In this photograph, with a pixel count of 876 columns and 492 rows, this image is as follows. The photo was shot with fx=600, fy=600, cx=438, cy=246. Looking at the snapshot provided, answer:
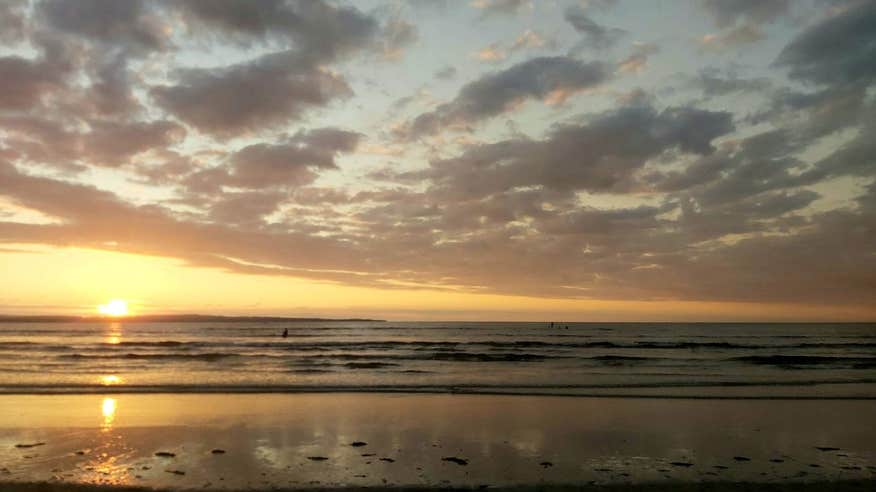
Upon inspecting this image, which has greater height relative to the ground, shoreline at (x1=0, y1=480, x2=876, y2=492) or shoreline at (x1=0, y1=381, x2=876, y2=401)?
shoreline at (x1=0, y1=480, x2=876, y2=492)

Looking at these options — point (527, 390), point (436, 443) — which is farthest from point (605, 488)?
point (527, 390)

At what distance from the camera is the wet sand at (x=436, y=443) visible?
10.0 m

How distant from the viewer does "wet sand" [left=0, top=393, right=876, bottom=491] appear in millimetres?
10000

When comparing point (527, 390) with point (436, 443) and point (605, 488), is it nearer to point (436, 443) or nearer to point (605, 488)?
point (436, 443)

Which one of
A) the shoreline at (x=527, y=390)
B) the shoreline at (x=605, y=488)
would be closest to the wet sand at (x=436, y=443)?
the shoreline at (x=605, y=488)

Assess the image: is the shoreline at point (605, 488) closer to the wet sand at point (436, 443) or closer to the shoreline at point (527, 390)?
the wet sand at point (436, 443)

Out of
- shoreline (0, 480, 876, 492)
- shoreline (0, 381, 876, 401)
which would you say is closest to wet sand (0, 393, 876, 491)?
shoreline (0, 480, 876, 492)

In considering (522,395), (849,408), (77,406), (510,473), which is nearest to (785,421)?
(849,408)

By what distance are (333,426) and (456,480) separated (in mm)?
5713

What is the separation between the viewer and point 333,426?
1473 centimetres

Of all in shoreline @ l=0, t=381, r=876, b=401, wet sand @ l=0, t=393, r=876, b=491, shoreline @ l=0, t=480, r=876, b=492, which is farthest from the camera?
shoreline @ l=0, t=381, r=876, b=401

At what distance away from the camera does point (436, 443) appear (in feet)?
41.7

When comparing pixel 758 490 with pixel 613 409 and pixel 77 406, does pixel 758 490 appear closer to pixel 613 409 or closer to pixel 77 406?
pixel 613 409

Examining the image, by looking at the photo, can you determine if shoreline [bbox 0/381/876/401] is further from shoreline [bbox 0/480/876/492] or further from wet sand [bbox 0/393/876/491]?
shoreline [bbox 0/480/876/492]
